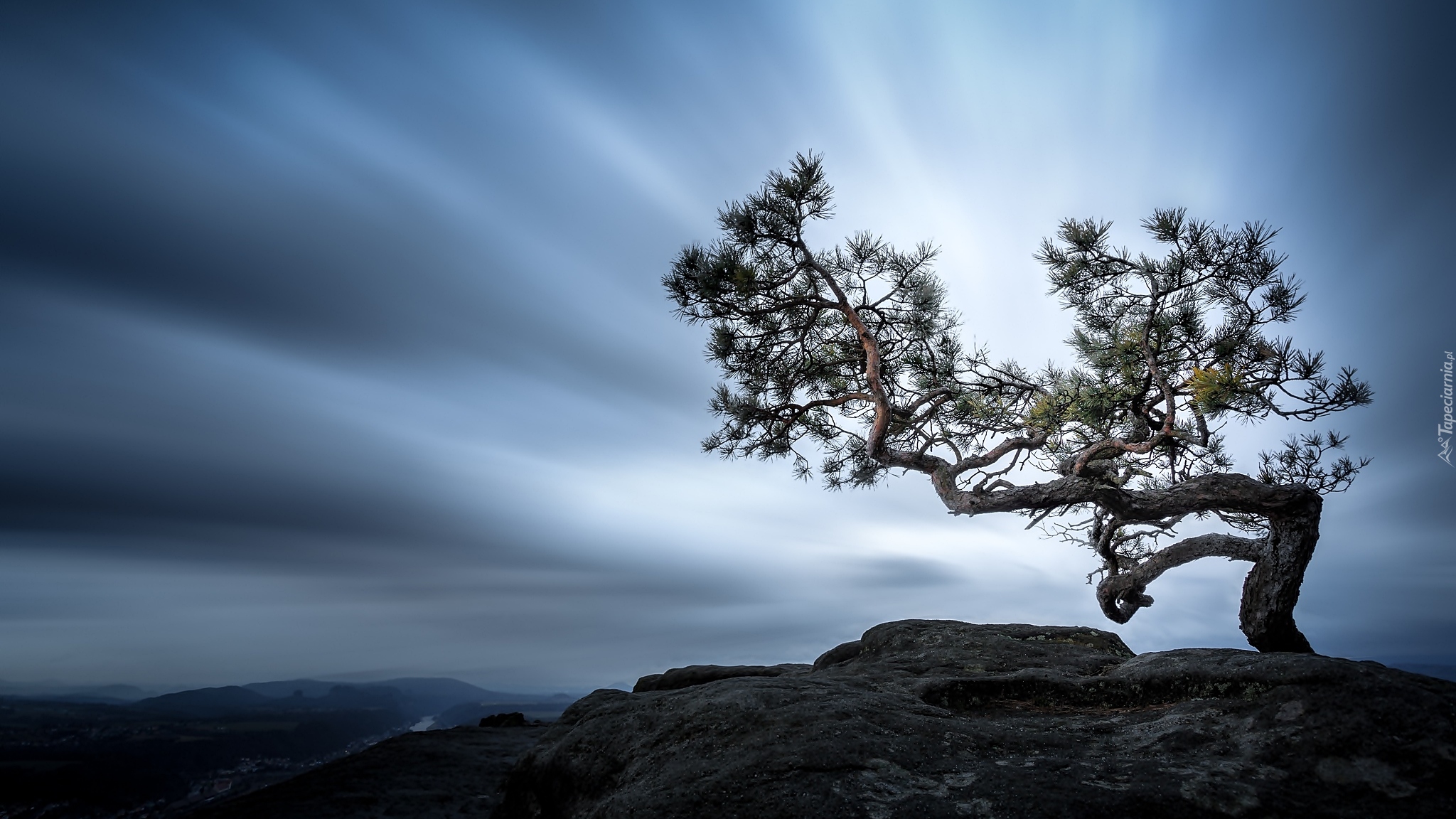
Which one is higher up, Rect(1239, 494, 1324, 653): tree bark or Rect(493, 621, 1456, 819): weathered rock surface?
Rect(1239, 494, 1324, 653): tree bark

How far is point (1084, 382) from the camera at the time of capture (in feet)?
27.6

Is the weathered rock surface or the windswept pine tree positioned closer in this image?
the weathered rock surface

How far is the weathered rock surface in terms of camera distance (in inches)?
91.1

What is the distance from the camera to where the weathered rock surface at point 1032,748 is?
2314 mm

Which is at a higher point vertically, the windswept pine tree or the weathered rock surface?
the windswept pine tree

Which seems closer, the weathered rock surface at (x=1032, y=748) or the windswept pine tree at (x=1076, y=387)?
the weathered rock surface at (x=1032, y=748)

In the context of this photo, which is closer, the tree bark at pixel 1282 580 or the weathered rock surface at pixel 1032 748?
the weathered rock surface at pixel 1032 748

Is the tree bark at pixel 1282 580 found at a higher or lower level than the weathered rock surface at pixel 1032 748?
higher

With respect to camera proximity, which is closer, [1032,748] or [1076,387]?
[1032,748]

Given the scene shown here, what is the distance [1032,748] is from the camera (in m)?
2.90

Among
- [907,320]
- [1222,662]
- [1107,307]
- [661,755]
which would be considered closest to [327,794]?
[661,755]

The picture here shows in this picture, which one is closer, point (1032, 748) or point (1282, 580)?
point (1032, 748)

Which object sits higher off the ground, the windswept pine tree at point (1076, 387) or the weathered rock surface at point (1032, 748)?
the windswept pine tree at point (1076, 387)

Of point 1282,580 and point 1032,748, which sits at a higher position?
point 1282,580
